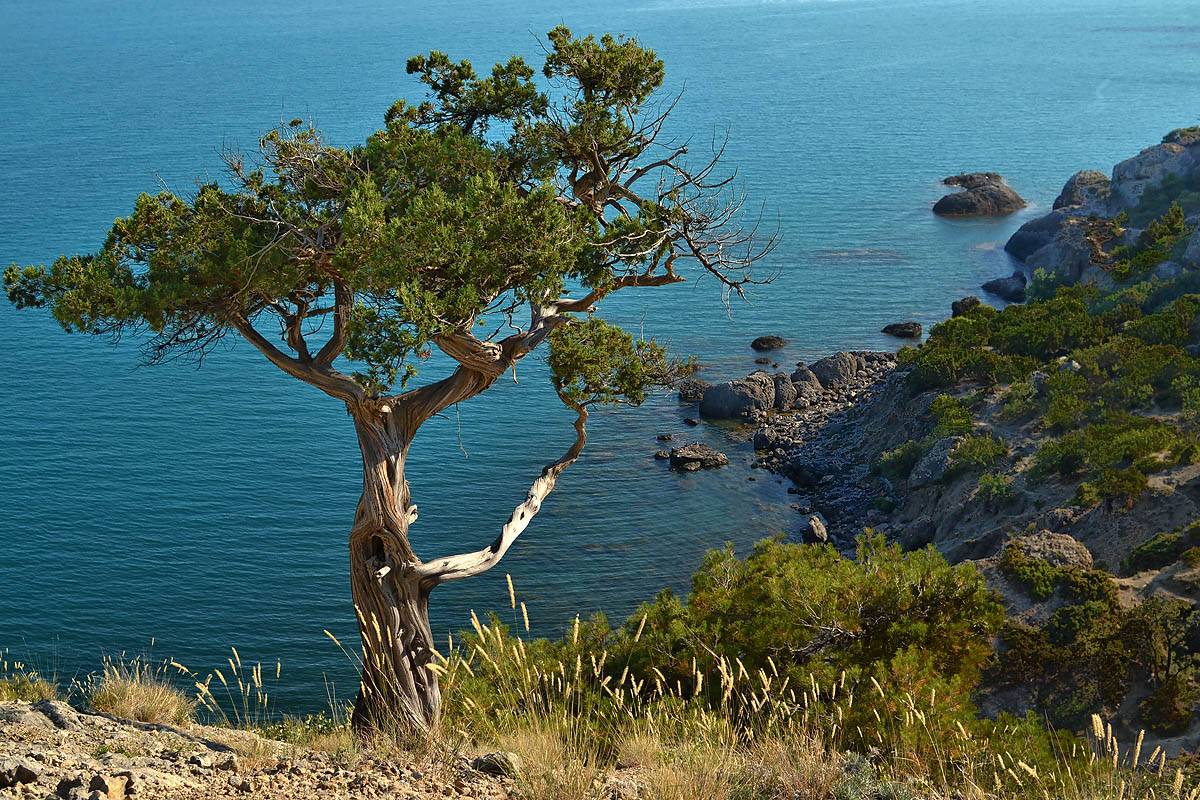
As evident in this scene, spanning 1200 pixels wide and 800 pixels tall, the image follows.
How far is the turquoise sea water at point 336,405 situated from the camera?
36.1m

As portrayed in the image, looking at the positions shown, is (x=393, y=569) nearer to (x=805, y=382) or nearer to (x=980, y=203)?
(x=805, y=382)

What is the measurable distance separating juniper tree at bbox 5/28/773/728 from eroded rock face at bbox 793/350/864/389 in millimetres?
38160

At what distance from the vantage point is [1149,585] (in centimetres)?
2575

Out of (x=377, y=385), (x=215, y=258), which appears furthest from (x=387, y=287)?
(x=215, y=258)

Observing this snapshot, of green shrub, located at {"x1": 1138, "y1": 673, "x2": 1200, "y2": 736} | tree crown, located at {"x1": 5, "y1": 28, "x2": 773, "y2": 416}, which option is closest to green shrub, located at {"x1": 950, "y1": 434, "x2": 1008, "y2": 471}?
green shrub, located at {"x1": 1138, "y1": 673, "x2": 1200, "y2": 736}

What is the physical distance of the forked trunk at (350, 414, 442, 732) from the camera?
14305mm

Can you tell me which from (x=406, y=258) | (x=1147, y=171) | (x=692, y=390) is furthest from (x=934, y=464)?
(x=1147, y=171)

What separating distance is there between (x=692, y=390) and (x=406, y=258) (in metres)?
40.5

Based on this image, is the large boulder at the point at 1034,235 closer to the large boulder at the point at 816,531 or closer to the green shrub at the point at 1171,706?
the large boulder at the point at 816,531

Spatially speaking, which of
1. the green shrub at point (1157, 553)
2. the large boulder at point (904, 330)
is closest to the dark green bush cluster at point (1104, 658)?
the green shrub at point (1157, 553)

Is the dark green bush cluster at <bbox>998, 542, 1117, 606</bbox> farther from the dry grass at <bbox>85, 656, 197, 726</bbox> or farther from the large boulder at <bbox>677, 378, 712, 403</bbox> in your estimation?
the large boulder at <bbox>677, 378, 712, 403</bbox>

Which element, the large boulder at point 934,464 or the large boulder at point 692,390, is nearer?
the large boulder at point 934,464

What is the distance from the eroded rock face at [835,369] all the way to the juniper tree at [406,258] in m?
38.2

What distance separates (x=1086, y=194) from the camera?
259 feet
